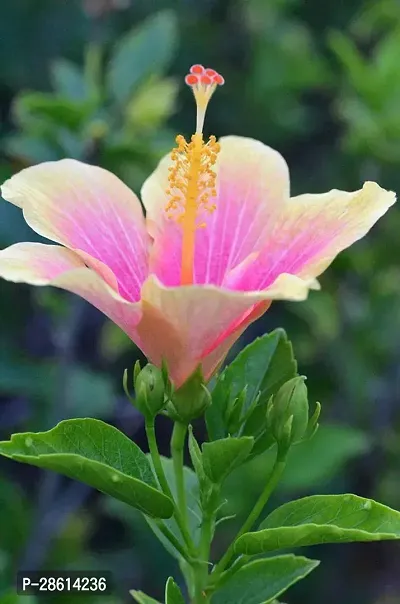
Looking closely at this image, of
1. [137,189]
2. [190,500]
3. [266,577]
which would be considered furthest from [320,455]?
[266,577]

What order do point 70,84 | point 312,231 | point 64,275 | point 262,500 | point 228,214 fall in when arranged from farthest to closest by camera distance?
point 70,84 < point 228,214 < point 312,231 < point 262,500 < point 64,275

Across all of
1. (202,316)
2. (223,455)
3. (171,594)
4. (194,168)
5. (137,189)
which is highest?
(137,189)

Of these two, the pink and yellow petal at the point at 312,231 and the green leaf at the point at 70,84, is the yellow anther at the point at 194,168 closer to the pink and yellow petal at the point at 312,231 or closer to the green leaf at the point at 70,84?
the pink and yellow petal at the point at 312,231

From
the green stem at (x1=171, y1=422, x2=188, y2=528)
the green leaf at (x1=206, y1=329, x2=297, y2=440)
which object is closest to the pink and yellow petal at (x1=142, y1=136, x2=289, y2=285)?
the green leaf at (x1=206, y1=329, x2=297, y2=440)

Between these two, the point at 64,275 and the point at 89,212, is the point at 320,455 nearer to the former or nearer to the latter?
the point at 89,212

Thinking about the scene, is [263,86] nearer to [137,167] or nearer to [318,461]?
[137,167]

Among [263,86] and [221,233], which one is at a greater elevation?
[263,86]

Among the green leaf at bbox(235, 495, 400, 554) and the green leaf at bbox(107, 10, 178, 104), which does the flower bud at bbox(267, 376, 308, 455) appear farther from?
the green leaf at bbox(107, 10, 178, 104)

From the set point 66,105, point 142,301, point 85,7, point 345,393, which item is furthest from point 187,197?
→ point 85,7
